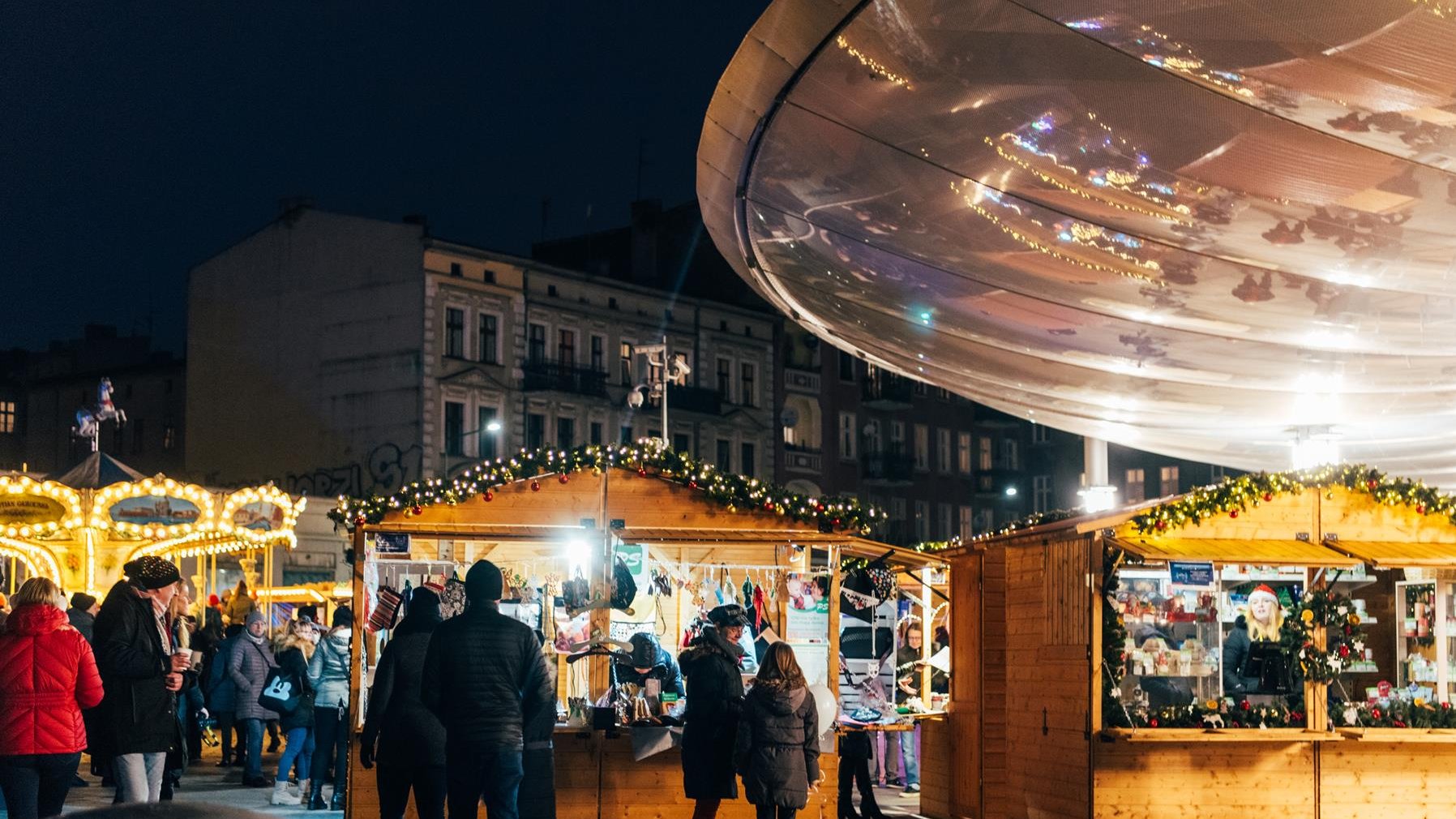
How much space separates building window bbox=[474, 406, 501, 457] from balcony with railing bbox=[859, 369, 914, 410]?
16.8 metres

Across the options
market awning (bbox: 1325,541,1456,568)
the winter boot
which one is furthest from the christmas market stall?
market awning (bbox: 1325,541,1456,568)

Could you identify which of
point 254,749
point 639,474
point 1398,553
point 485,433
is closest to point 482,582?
point 639,474

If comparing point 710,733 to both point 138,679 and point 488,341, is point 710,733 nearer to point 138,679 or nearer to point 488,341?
point 138,679

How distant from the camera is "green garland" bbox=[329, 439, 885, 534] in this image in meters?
15.1

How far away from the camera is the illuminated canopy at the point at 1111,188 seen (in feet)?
37.7

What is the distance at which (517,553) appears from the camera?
53.5ft

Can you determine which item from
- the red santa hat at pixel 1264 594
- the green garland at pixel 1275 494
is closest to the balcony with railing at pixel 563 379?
the green garland at pixel 1275 494

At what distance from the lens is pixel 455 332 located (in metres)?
49.9

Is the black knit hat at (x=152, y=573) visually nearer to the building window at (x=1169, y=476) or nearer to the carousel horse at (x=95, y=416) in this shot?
the carousel horse at (x=95, y=416)

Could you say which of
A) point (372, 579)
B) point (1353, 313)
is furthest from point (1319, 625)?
point (372, 579)

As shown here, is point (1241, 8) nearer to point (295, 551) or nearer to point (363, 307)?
point (295, 551)

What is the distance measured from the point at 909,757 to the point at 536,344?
32649 mm

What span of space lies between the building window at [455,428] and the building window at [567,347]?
405cm

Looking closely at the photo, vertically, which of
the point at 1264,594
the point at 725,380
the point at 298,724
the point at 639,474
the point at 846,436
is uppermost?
the point at 725,380
